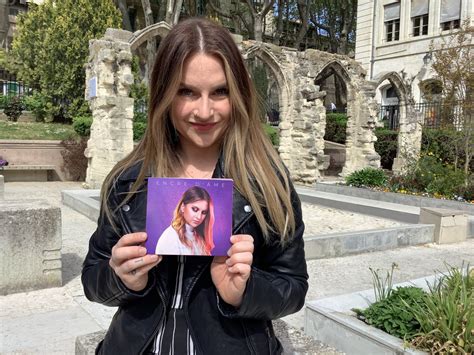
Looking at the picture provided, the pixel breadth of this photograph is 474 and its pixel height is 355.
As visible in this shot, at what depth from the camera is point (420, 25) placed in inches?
981

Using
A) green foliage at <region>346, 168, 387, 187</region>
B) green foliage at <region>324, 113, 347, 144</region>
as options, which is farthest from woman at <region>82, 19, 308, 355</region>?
green foliage at <region>324, 113, 347, 144</region>

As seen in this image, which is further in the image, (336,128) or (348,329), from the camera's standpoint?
(336,128)

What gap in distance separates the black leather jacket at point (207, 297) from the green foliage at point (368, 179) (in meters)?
11.2

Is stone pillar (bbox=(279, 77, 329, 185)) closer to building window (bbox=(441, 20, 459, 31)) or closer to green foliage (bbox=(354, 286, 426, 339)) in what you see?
green foliage (bbox=(354, 286, 426, 339))

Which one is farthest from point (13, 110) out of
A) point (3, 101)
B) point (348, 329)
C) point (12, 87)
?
point (348, 329)

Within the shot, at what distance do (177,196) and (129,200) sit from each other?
0.28 meters

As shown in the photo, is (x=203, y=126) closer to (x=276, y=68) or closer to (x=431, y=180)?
(x=431, y=180)

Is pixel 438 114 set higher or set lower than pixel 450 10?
lower

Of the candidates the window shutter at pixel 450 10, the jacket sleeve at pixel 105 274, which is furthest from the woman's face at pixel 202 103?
Result: the window shutter at pixel 450 10

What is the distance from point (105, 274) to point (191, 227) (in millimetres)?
362

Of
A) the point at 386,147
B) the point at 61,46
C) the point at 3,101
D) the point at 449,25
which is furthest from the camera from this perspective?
the point at 449,25

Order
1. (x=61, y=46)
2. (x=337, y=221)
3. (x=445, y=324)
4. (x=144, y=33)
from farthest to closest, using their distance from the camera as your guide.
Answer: (x=61, y=46)
(x=144, y=33)
(x=337, y=221)
(x=445, y=324)

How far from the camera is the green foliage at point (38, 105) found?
59.6 ft

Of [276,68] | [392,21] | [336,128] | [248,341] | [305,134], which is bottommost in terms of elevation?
[248,341]
